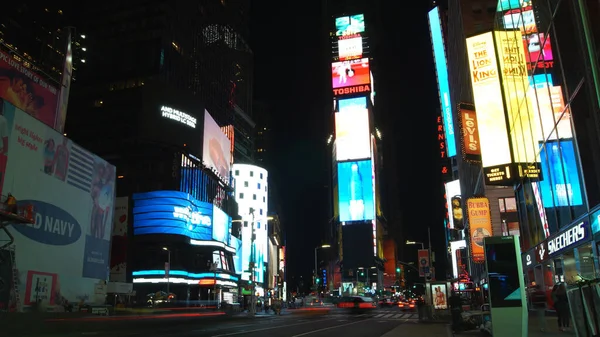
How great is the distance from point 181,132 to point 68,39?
1217 inches

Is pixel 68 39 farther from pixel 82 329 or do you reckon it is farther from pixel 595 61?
pixel 595 61

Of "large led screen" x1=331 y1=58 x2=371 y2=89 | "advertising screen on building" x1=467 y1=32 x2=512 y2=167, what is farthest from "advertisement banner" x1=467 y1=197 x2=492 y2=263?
"large led screen" x1=331 y1=58 x2=371 y2=89

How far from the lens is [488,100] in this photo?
97.9 ft

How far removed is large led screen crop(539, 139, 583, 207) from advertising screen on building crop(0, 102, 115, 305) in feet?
100

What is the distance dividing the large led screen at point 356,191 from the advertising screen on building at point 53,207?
363 feet

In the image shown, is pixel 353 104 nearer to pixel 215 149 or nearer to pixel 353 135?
pixel 353 135

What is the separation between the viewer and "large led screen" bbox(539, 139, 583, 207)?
1769 centimetres

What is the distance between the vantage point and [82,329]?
61.5ft

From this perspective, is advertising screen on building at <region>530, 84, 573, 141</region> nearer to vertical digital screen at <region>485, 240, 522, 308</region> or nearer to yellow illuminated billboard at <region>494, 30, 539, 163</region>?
yellow illuminated billboard at <region>494, 30, 539, 163</region>

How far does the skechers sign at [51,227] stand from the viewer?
30.7 meters

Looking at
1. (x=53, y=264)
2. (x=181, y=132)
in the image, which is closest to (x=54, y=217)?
(x=53, y=264)

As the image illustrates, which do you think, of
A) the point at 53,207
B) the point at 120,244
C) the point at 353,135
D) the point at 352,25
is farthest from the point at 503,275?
the point at 352,25

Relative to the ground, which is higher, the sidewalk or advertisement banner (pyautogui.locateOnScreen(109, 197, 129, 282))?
advertisement banner (pyautogui.locateOnScreen(109, 197, 129, 282))

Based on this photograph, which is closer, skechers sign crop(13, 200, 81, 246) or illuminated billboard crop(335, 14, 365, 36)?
skechers sign crop(13, 200, 81, 246)
